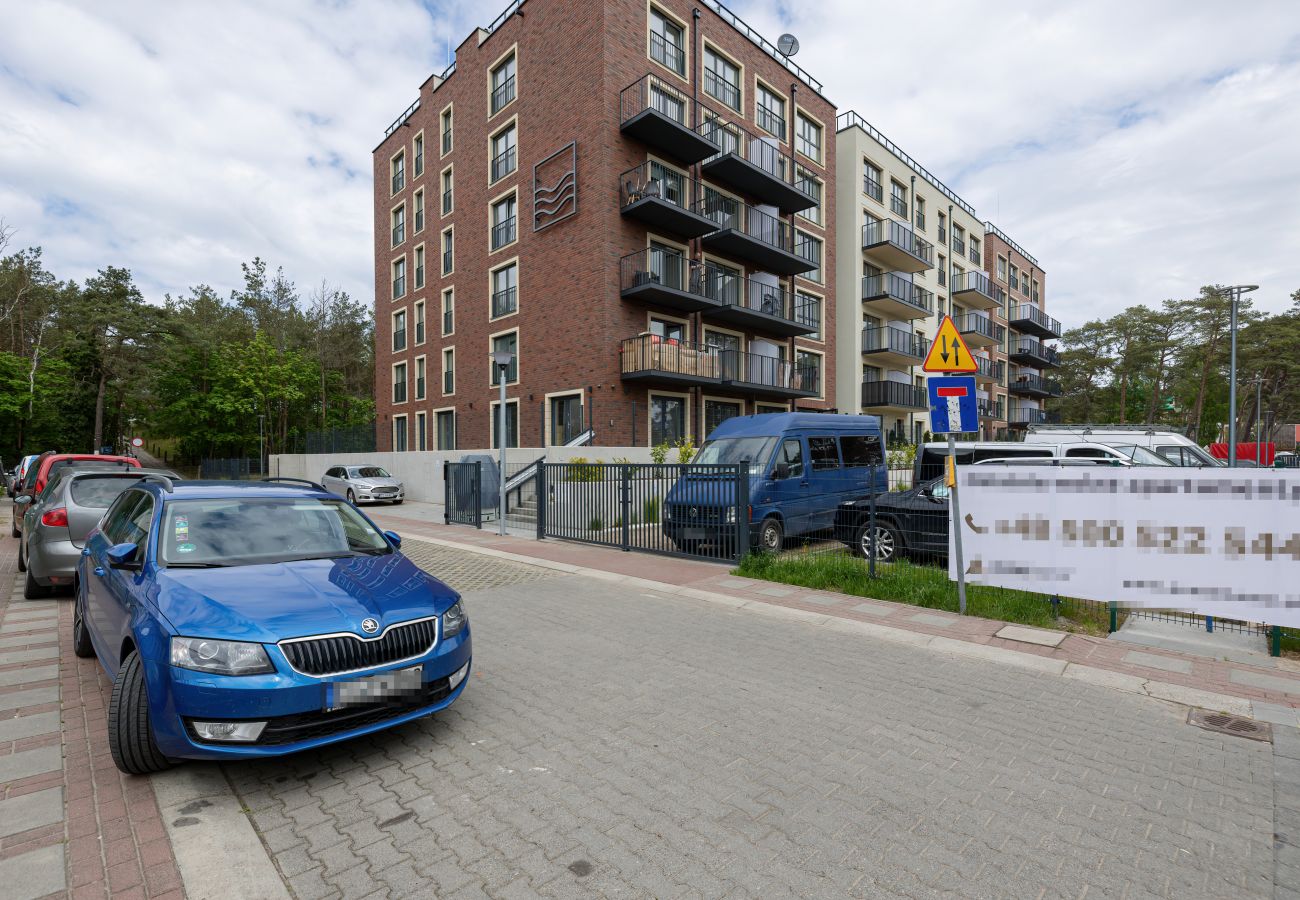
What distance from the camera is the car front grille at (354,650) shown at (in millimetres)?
3115

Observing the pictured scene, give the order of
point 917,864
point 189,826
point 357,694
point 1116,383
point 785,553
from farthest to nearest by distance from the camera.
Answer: point 1116,383 → point 785,553 → point 357,694 → point 189,826 → point 917,864

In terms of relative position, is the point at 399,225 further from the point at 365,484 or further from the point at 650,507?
the point at 650,507

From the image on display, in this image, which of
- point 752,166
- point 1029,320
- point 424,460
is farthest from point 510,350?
point 1029,320

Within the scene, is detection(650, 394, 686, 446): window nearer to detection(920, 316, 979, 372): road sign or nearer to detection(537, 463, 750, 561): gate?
detection(537, 463, 750, 561): gate

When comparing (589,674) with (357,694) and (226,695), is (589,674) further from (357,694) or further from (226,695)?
(226,695)

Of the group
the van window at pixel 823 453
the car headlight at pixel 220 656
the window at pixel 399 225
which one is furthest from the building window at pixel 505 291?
the car headlight at pixel 220 656

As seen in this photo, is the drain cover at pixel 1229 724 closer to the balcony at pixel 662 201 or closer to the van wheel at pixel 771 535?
the van wheel at pixel 771 535

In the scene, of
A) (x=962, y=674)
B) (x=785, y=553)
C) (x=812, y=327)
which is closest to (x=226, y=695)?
(x=962, y=674)

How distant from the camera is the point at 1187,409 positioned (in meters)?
55.7

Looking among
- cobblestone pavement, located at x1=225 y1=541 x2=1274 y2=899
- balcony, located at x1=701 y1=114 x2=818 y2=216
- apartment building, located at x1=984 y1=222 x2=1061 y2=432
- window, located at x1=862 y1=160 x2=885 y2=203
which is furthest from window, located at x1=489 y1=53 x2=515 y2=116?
apartment building, located at x1=984 y1=222 x2=1061 y2=432

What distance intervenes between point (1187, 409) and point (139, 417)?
305 feet

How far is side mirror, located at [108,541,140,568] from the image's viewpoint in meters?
3.82

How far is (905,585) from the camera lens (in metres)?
7.60

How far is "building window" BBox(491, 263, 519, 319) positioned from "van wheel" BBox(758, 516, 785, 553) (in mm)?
16375
